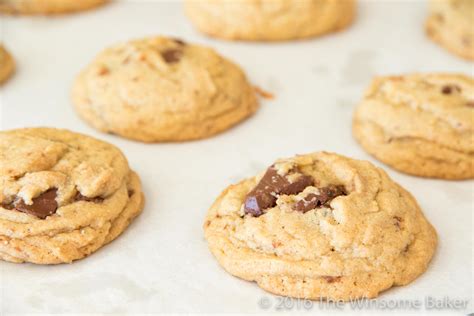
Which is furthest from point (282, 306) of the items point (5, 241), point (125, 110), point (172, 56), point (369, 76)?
point (369, 76)

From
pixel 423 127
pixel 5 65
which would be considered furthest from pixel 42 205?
pixel 423 127

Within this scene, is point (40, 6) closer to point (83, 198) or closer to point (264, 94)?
point (264, 94)

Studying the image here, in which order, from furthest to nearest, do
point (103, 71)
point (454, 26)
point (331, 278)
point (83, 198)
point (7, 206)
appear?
point (454, 26) → point (103, 71) → point (83, 198) → point (7, 206) → point (331, 278)

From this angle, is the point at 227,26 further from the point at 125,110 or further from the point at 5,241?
the point at 5,241

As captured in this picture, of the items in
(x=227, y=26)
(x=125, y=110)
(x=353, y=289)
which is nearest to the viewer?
(x=353, y=289)

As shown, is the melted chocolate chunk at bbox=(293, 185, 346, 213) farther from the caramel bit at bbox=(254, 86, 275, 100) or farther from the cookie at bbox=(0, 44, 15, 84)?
the cookie at bbox=(0, 44, 15, 84)

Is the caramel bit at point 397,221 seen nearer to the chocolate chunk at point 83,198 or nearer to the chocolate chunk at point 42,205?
the chocolate chunk at point 83,198
